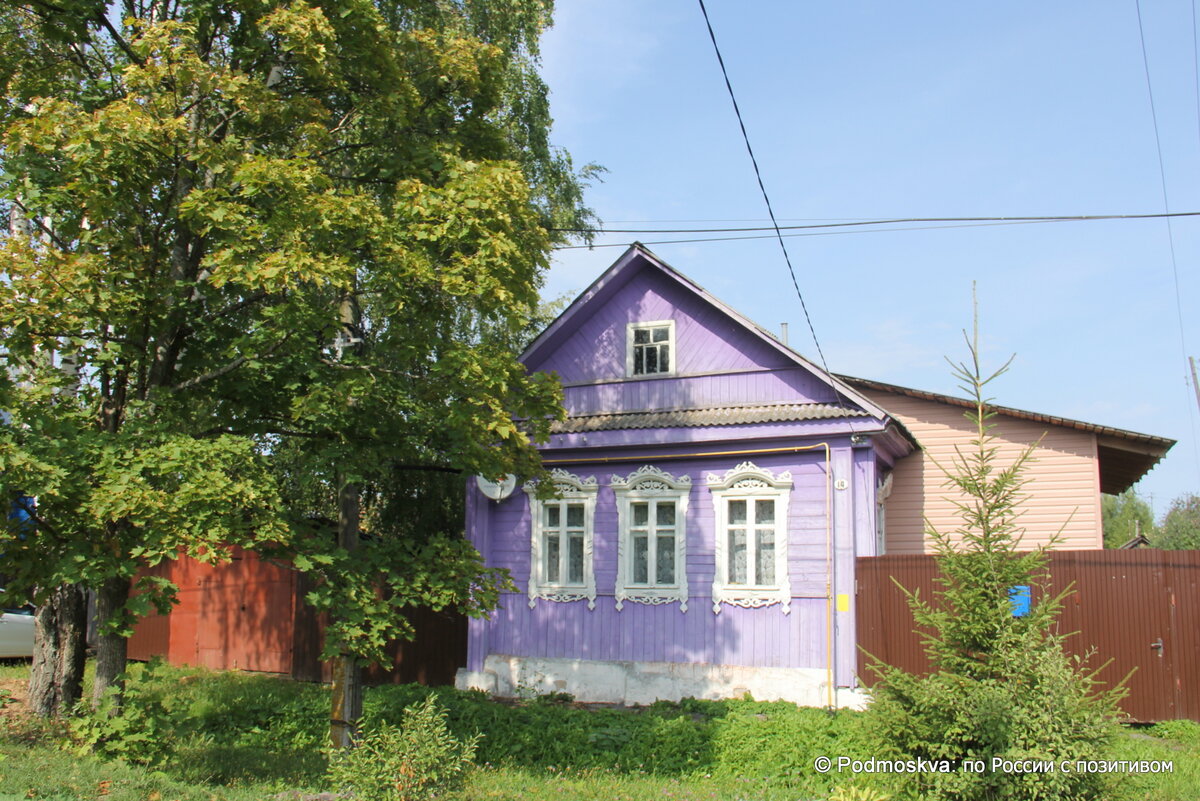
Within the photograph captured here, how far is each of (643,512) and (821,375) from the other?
3.26m

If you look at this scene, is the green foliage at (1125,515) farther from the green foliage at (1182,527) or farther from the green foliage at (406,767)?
the green foliage at (406,767)

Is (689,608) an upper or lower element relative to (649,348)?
lower

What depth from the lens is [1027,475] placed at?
15672mm

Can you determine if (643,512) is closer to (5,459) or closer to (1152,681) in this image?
(1152,681)

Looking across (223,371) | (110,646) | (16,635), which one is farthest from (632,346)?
(16,635)

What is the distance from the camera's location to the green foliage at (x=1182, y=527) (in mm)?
46188

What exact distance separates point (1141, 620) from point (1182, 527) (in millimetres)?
50308

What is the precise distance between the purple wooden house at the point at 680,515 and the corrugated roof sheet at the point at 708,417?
0.03 meters

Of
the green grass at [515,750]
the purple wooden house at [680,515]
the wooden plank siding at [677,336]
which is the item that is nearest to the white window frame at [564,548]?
the purple wooden house at [680,515]

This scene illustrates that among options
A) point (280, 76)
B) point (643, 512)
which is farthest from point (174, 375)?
point (643, 512)

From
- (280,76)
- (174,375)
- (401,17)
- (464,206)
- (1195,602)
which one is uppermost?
(401,17)

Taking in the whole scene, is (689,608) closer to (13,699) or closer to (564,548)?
(564,548)

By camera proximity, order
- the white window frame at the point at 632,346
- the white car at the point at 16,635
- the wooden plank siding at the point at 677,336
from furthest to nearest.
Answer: the white car at the point at 16,635, the white window frame at the point at 632,346, the wooden plank siding at the point at 677,336

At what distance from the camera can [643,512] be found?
46.3 ft
